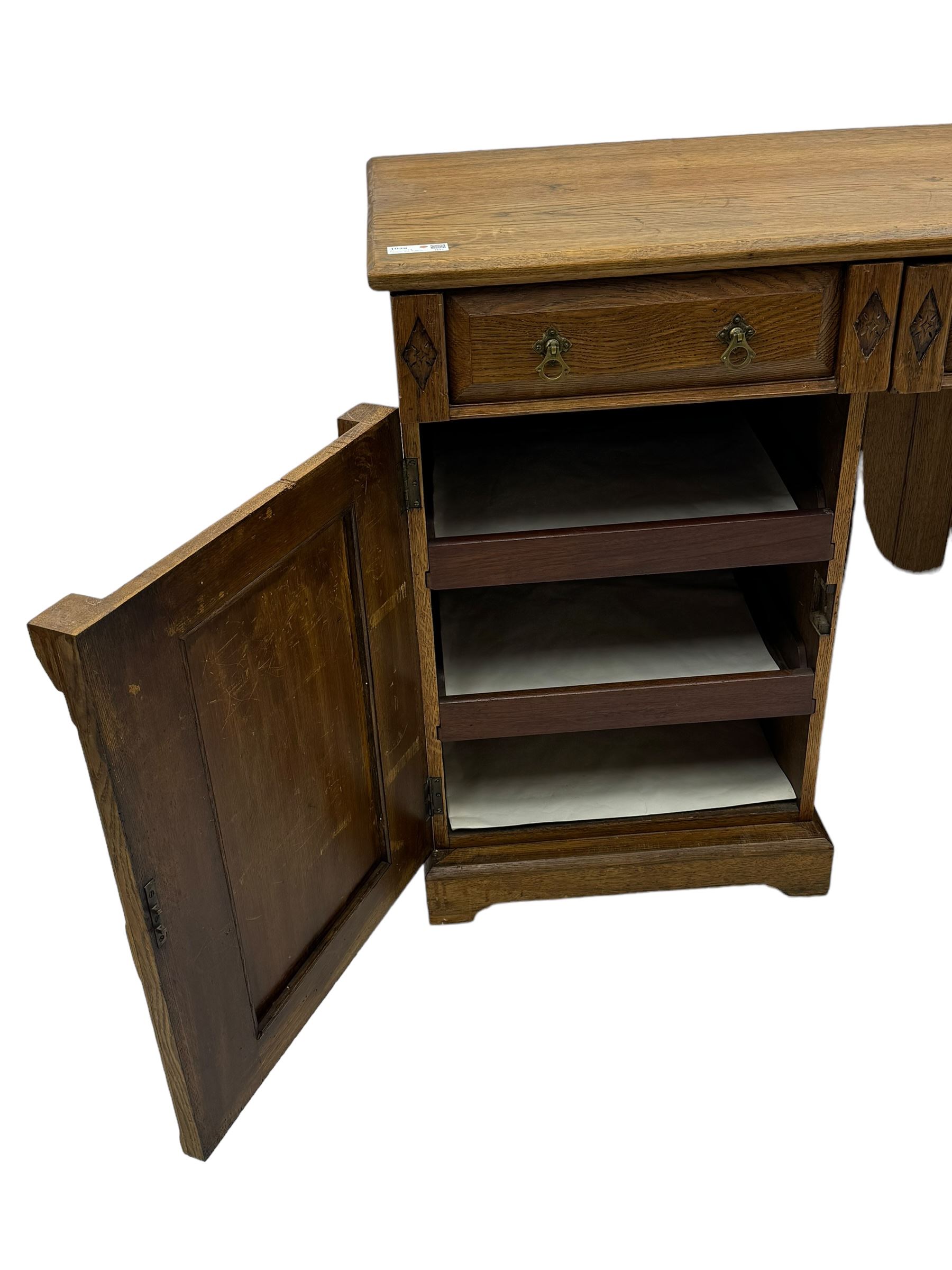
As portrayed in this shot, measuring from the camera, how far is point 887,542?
10.2ft

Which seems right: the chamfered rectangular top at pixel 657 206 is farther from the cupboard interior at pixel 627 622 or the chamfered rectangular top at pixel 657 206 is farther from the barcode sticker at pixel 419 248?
the cupboard interior at pixel 627 622

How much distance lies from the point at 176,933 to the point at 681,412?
1.48 m

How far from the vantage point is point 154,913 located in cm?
171

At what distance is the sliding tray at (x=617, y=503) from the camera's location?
2074mm

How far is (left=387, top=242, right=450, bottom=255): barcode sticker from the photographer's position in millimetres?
1802

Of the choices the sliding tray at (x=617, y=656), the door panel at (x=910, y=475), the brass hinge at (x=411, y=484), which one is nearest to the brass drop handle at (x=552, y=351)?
the brass hinge at (x=411, y=484)

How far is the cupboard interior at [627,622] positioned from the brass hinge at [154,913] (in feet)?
2.22

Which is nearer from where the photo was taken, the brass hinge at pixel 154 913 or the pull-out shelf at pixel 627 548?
the brass hinge at pixel 154 913

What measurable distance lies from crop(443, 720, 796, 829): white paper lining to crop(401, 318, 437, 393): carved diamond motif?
94cm

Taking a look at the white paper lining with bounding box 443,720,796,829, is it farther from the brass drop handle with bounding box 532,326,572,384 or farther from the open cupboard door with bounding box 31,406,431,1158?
the brass drop handle with bounding box 532,326,572,384

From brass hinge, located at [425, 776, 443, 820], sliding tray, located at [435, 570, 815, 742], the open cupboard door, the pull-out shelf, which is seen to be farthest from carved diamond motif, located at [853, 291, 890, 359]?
brass hinge, located at [425, 776, 443, 820]

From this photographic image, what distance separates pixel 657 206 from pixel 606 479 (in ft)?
1.79

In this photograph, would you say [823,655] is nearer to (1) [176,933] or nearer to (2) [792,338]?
(2) [792,338]

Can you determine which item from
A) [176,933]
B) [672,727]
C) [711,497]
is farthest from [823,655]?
[176,933]
